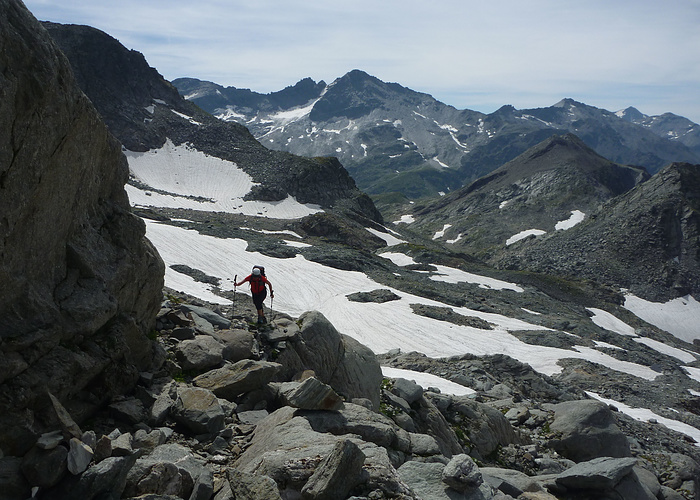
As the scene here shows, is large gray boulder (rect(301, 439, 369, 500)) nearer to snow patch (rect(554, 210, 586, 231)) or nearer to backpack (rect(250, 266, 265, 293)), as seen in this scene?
Result: backpack (rect(250, 266, 265, 293))

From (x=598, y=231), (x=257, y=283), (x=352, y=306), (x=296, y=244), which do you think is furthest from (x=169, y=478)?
(x=598, y=231)

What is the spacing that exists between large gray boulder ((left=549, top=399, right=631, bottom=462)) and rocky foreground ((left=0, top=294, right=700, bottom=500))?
5 cm

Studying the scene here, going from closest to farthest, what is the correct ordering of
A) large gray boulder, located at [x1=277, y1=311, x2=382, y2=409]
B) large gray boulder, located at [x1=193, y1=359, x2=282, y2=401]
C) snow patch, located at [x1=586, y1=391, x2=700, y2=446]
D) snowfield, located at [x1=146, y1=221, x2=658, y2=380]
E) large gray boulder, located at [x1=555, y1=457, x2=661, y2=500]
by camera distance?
1. large gray boulder, located at [x1=193, y1=359, x2=282, y2=401]
2. large gray boulder, located at [x1=555, y1=457, x2=661, y2=500]
3. large gray boulder, located at [x1=277, y1=311, x2=382, y2=409]
4. snow patch, located at [x1=586, y1=391, x2=700, y2=446]
5. snowfield, located at [x1=146, y1=221, x2=658, y2=380]

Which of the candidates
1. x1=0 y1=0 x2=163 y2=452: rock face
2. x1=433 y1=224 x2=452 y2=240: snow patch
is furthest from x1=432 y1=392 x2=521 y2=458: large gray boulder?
x1=433 y1=224 x2=452 y2=240: snow patch

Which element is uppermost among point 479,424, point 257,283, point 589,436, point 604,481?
point 257,283

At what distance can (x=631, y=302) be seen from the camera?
309 feet

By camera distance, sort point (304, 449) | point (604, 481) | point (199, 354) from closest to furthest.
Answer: point (304, 449)
point (199, 354)
point (604, 481)

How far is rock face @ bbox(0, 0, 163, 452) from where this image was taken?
8.20 m

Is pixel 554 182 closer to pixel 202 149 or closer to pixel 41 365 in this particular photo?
pixel 202 149

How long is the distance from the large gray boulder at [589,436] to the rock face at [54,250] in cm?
1646

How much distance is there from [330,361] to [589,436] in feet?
38.0

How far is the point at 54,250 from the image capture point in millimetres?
9734

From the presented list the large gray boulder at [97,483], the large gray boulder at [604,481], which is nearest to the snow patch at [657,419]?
the large gray boulder at [604,481]

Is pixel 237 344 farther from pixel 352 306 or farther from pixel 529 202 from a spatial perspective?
pixel 529 202
